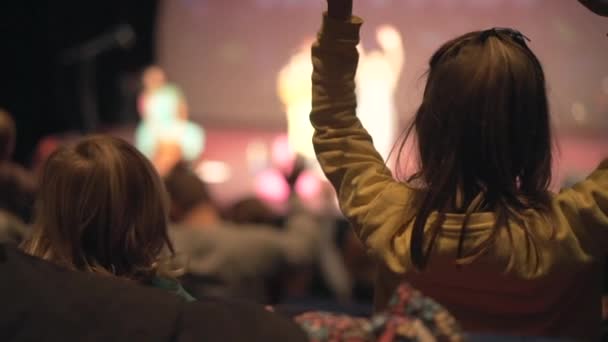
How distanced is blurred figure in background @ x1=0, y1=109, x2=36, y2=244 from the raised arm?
4.84 feet

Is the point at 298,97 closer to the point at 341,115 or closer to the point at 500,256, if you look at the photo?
the point at 341,115

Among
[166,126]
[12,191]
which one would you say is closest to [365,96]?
[166,126]

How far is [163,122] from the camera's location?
18.8ft

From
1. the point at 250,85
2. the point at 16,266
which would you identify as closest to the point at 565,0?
the point at 16,266

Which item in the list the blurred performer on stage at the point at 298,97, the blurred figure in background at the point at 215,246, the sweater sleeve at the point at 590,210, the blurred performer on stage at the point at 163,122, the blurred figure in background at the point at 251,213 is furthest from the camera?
the blurred performer on stage at the point at 298,97

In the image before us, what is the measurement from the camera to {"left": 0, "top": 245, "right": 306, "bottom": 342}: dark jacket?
0.85 metres

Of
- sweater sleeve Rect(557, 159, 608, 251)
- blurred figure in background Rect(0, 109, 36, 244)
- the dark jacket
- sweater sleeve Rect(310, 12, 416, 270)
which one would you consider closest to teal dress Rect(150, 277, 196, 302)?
sweater sleeve Rect(310, 12, 416, 270)

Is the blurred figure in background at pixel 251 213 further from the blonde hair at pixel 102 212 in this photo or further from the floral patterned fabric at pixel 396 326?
the floral patterned fabric at pixel 396 326

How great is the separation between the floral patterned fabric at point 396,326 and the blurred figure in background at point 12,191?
71.7 inches

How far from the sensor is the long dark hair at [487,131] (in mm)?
1186

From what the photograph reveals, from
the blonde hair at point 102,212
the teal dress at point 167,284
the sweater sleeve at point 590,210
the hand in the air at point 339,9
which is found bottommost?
the teal dress at point 167,284

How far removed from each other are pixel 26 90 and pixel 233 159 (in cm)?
136

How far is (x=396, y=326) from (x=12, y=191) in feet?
6.76

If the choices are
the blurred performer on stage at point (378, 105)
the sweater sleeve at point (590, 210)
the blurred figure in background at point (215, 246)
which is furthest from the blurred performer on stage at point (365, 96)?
the sweater sleeve at point (590, 210)
